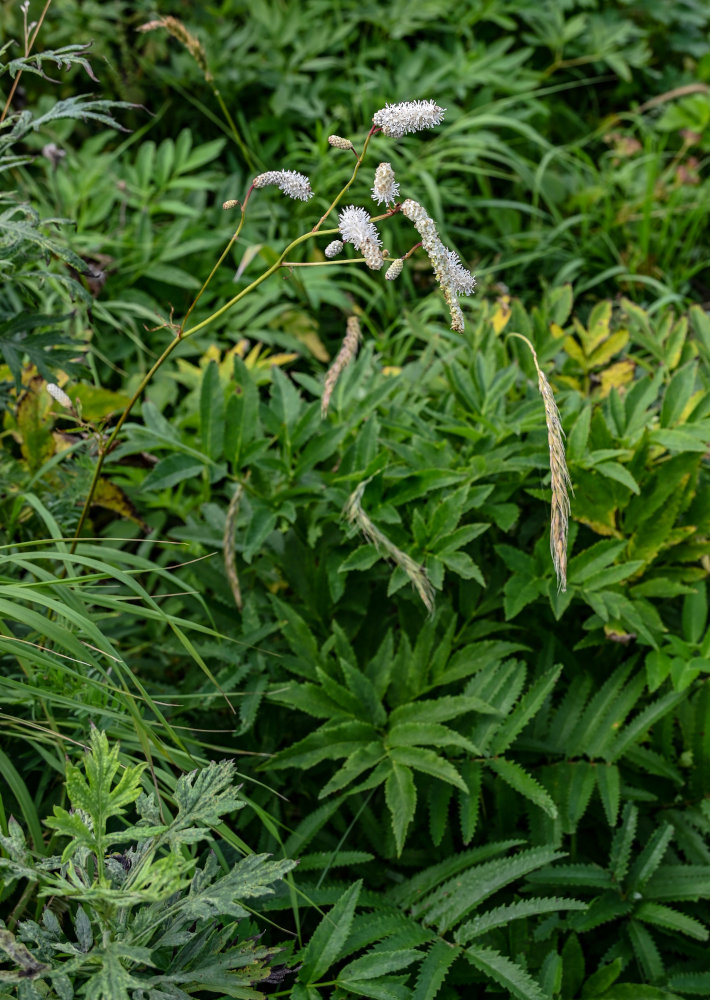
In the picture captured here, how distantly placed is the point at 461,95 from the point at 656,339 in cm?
163

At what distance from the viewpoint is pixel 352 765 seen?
1347mm

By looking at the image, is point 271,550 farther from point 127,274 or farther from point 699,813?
point 127,274

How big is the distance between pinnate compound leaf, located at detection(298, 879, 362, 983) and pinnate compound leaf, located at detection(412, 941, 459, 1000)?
11 cm

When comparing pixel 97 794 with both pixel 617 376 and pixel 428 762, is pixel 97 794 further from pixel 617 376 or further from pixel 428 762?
pixel 617 376

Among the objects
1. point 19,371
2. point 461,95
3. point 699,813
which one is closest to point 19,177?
point 461,95

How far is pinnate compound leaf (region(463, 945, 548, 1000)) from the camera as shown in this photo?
45.0 inches

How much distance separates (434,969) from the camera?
3.86 ft

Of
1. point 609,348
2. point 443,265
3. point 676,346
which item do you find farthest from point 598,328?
point 443,265

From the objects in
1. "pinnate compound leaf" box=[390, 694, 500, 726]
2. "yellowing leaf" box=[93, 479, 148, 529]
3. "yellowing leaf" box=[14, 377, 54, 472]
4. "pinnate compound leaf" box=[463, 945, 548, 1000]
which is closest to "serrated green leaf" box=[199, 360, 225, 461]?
"yellowing leaf" box=[93, 479, 148, 529]

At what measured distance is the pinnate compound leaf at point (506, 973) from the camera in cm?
114

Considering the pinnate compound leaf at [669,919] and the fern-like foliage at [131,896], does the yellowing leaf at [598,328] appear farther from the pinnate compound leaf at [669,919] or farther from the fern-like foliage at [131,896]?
A: the fern-like foliage at [131,896]

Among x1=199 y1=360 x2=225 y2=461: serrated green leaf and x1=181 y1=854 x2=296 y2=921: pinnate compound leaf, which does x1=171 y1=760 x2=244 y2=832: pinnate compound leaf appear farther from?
x1=199 y1=360 x2=225 y2=461: serrated green leaf

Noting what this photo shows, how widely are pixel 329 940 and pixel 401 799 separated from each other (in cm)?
21

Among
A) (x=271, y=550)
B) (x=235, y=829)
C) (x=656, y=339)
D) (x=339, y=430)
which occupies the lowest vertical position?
(x=235, y=829)
